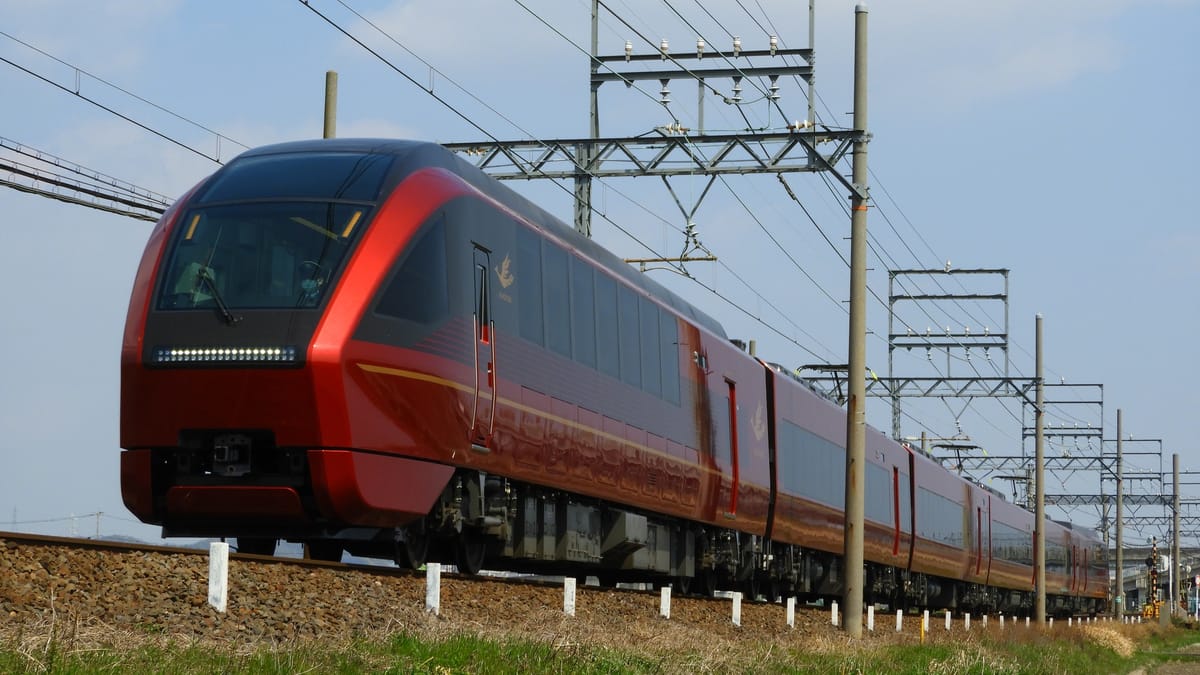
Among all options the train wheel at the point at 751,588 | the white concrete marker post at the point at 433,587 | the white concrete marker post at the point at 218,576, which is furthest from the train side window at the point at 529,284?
the train wheel at the point at 751,588

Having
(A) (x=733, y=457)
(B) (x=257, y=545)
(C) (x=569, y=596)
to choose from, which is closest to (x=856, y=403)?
(A) (x=733, y=457)

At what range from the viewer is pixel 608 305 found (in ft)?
61.2

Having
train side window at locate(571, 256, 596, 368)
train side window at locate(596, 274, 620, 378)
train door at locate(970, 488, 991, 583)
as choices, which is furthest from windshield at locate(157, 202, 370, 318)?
train door at locate(970, 488, 991, 583)

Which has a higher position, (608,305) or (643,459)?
(608,305)

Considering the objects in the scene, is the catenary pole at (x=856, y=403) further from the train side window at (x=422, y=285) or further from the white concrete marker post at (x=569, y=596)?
the train side window at (x=422, y=285)

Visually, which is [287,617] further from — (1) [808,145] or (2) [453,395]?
(1) [808,145]

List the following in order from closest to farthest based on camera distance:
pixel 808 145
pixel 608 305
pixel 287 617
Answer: pixel 287 617, pixel 608 305, pixel 808 145

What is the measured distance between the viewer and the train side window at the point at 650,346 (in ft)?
65.2

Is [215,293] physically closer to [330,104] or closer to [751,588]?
[330,104]

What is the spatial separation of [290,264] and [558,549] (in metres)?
5.42

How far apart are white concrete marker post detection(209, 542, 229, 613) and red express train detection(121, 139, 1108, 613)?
2003 millimetres

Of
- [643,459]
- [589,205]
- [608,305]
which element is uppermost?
[589,205]

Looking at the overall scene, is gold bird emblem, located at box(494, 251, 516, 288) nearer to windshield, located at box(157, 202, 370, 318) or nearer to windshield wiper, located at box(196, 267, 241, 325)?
windshield, located at box(157, 202, 370, 318)

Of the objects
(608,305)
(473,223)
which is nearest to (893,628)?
(608,305)
